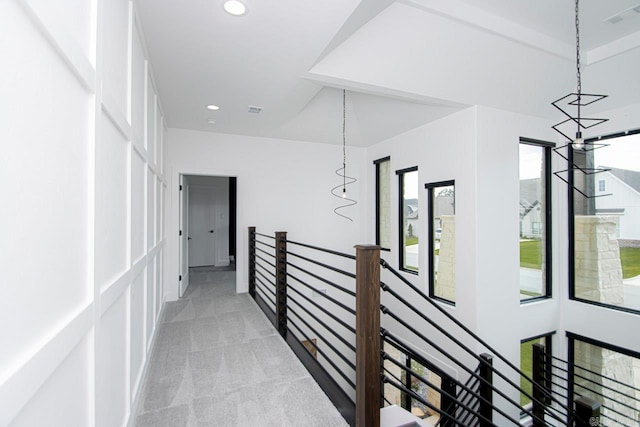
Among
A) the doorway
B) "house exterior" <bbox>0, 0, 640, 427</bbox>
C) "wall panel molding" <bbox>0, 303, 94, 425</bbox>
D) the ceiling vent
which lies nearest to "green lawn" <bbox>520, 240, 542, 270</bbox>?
"house exterior" <bbox>0, 0, 640, 427</bbox>

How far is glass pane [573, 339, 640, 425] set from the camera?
3.76 metres

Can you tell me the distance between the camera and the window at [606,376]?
148 inches

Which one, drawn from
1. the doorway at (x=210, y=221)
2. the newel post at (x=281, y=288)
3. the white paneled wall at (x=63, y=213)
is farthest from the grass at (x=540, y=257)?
the doorway at (x=210, y=221)

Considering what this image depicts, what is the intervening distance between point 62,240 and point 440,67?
353cm

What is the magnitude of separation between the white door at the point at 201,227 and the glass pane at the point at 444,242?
533cm

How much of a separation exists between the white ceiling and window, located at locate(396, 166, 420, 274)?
3.89 ft

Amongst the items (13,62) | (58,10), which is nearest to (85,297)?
(13,62)

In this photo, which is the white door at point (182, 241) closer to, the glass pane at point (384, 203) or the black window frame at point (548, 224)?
the glass pane at point (384, 203)

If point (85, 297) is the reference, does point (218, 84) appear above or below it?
above

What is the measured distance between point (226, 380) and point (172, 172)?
11.3ft

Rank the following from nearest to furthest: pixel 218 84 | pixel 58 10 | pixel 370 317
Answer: pixel 58 10
pixel 370 317
pixel 218 84

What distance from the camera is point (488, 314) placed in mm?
3666

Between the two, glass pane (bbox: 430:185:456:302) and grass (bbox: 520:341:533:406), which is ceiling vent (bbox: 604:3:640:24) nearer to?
glass pane (bbox: 430:185:456:302)

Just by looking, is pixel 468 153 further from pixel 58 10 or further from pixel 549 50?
pixel 58 10
